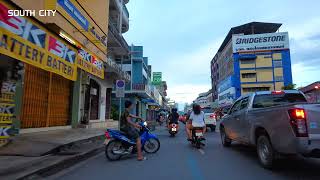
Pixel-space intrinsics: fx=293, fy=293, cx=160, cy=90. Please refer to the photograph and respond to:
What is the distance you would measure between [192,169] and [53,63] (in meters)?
6.45

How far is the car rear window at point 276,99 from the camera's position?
884 centimetres

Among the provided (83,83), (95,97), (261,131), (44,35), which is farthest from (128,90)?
(261,131)

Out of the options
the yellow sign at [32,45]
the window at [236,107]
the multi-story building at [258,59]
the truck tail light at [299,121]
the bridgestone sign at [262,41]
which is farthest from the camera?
the bridgestone sign at [262,41]

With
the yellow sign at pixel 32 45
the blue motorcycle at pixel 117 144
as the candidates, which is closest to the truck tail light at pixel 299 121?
the blue motorcycle at pixel 117 144

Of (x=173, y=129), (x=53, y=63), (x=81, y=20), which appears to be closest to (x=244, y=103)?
(x=53, y=63)

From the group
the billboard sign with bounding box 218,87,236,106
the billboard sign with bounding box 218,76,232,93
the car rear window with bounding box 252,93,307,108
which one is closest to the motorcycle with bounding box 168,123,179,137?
the car rear window with bounding box 252,93,307,108

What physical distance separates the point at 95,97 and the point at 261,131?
53.6ft

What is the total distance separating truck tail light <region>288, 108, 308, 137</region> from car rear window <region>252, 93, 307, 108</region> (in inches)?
108

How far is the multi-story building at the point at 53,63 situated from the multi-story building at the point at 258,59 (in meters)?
63.7

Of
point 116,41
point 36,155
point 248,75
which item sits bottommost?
point 36,155

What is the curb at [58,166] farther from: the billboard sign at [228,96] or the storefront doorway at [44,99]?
the billboard sign at [228,96]

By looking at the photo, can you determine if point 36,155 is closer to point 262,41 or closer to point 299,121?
point 299,121

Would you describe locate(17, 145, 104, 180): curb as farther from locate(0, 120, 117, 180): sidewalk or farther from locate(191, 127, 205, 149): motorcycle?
locate(191, 127, 205, 149): motorcycle

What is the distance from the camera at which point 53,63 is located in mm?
10680
